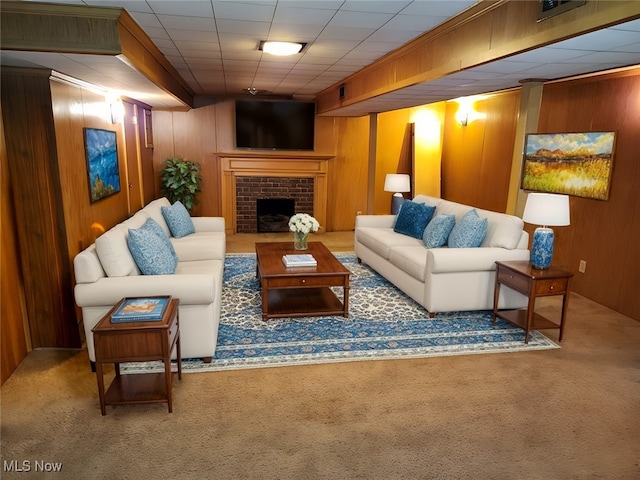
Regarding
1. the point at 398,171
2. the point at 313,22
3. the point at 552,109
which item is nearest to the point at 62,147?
the point at 313,22

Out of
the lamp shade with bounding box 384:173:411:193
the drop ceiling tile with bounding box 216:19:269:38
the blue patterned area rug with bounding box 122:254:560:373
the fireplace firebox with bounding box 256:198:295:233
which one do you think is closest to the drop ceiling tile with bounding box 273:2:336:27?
the drop ceiling tile with bounding box 216:19:269:38

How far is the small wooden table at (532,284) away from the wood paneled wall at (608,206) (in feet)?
3.77

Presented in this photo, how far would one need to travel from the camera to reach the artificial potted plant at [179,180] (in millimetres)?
7043

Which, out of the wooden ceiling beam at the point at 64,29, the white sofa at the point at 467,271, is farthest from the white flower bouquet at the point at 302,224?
the wooden ceiling beam at the point at 64,29

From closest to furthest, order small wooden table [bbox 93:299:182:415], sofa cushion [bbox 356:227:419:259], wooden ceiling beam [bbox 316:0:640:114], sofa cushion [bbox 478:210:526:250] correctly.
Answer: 1. wooden ceiling beam [bbox 316:0:640:114]
2. small wooden table [bbox 93:299:182:415]
3. sofa cushion [bbox 478:210:526:250]
4. sofa cushion [bbox 356:227:419:259]

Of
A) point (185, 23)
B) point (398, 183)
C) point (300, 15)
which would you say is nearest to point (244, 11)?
point (300, 15)

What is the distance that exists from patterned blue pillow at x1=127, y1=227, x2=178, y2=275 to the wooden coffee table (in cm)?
86

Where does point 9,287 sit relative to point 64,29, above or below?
below

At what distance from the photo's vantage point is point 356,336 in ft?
11.9

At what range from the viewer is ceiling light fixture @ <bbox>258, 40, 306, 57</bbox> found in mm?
3665

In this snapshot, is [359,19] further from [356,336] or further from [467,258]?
[356,336]

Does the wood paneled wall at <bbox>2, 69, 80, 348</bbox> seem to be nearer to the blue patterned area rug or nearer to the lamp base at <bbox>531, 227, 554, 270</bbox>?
the blue patterned area rug

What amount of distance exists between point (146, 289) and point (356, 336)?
170 centimetres

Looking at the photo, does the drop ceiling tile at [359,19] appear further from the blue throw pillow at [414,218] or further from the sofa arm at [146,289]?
the blue throw pillow at [414,218]
